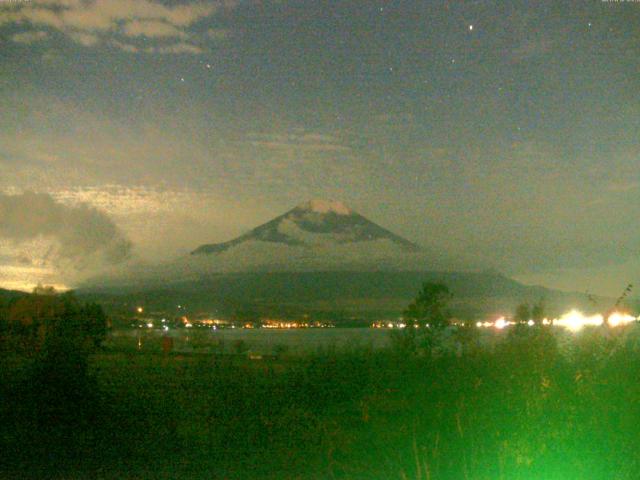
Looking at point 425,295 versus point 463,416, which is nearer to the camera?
point 463,416

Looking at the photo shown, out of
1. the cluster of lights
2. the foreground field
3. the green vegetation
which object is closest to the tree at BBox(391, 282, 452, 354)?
the green vegetation

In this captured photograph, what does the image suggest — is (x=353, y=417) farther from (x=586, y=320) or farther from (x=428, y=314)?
(x=428, y=314)

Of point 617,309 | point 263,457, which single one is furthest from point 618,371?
point 263,457

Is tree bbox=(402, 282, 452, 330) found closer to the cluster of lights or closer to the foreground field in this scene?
the foreground field

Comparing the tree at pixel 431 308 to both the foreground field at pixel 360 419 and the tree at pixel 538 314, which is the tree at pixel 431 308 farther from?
the foreground field at pixel 360 419

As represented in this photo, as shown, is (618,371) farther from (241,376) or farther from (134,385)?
(134,385)
